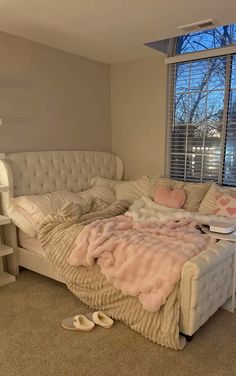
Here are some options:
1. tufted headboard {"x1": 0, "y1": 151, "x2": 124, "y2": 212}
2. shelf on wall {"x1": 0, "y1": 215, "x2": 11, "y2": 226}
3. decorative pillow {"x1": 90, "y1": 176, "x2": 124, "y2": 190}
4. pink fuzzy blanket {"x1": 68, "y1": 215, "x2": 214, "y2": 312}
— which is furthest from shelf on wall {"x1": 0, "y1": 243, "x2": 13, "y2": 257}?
decorative pillow {"x1": 90, "y1": 176, "x2": 124, "y2": 190}

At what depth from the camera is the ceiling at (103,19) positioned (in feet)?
7.22

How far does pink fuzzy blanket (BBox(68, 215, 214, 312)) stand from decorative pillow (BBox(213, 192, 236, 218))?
17.7 inches

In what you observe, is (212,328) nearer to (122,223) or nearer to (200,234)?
(200,234)

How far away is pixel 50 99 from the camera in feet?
10.9

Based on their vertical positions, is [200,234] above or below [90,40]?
below

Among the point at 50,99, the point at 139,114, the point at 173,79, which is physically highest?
the point at 173,79

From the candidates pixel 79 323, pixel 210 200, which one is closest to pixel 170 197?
pixel 210 200

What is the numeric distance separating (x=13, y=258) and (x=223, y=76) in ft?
9.50

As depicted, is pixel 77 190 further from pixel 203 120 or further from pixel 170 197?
pixel 203 120

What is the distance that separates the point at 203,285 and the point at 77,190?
2.04 metres

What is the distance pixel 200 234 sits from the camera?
232 cm

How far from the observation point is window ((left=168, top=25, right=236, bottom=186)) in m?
3.20

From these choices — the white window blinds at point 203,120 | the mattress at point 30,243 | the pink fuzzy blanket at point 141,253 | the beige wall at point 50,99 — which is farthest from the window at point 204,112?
the mattress at point 30,243

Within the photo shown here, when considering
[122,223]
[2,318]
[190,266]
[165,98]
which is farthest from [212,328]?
[165,98]
